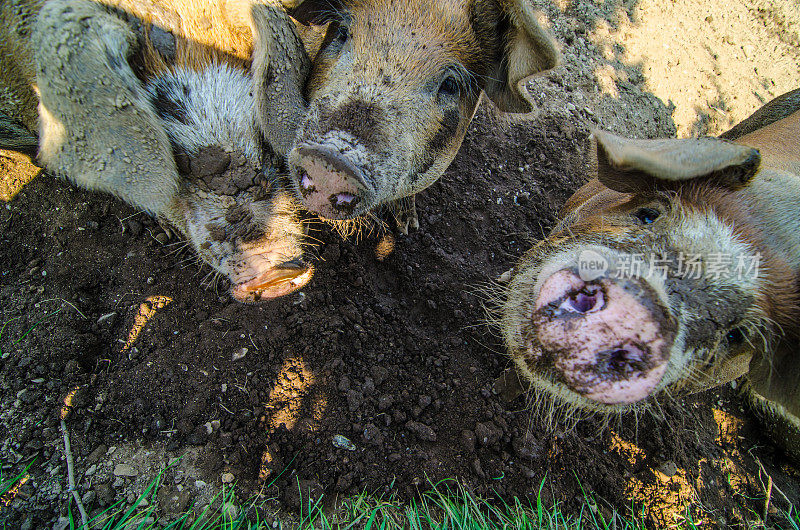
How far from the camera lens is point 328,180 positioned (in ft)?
6.72

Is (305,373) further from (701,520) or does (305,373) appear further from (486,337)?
(701,520)

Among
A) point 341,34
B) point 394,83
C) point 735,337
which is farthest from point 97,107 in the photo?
point 735,337

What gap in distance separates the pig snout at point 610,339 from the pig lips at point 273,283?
134 centimetres

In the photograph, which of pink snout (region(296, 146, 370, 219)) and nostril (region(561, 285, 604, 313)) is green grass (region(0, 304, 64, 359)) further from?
nostril (region(561, 285, 604, 313))

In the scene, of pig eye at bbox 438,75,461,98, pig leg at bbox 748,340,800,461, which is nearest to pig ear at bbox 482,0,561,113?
pig eye at bbox 438,75,461,98

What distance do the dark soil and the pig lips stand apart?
0.96ft

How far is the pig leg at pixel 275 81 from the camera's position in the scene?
7.41ft

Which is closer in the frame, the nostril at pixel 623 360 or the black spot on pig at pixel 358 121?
the nostril at pixel 623 360

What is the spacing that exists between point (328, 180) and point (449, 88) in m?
1.07

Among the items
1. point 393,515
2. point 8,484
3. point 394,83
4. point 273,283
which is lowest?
point 8,484

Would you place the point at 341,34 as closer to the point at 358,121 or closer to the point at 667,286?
the point at 358,121

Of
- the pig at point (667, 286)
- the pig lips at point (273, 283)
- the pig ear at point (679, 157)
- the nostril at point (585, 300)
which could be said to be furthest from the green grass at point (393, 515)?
the pig ear at point (679, 157)

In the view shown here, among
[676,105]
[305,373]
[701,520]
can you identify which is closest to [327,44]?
[305,373]

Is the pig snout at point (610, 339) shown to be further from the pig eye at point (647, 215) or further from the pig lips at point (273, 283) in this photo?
the pig lips at point (273, 283)
